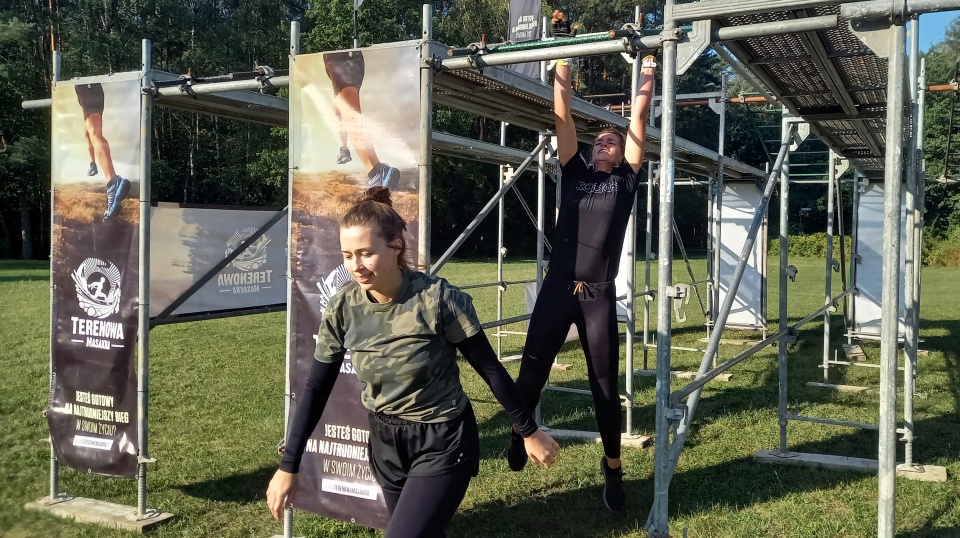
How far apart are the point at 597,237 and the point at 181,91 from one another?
261 cm

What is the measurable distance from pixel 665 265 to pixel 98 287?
346 cm

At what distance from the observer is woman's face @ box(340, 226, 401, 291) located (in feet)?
8.71

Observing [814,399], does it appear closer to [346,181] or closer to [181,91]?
[346,181]

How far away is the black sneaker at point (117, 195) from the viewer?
476 cm

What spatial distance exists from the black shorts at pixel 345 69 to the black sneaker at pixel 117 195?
158cm

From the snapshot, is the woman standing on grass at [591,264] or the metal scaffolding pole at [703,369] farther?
the woman standing on grass at [591,264]

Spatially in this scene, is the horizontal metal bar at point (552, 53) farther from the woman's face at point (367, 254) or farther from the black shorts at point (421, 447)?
the black shorts at point (421, 447)

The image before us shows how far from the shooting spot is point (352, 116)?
409 centimetres

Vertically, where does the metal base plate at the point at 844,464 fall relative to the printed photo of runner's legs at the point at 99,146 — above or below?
below

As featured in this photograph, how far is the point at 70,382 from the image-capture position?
4.97 meters

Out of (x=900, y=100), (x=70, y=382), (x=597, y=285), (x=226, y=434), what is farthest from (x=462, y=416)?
(x=226, y=434)

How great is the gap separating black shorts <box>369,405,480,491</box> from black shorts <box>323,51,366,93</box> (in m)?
1.98

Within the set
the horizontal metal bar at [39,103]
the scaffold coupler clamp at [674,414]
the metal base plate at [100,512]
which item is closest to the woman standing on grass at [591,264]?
the scaffold coupler clamp at [674,414]

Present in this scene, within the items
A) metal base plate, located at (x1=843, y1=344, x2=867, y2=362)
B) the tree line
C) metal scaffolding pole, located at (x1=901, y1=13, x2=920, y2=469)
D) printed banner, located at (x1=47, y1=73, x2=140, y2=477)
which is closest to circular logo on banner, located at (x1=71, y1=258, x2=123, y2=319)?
printed banner, located at (x1=47, y1=73, x2=140, y2=477)
